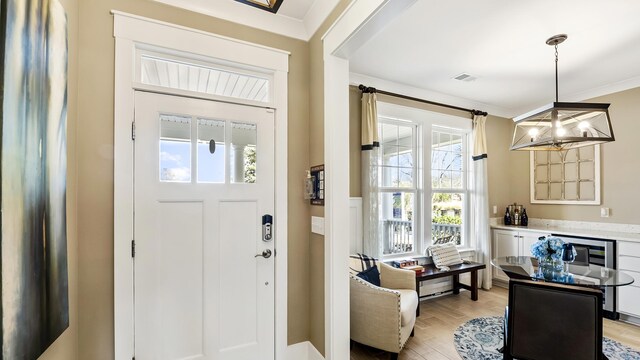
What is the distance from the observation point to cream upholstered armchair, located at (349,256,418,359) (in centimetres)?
242

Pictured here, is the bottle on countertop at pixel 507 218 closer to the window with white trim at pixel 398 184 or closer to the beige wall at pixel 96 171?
the window with white trim at pixel 398 184

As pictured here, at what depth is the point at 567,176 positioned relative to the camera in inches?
173

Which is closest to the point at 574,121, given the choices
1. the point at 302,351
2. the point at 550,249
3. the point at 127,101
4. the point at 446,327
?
the point at 550,249

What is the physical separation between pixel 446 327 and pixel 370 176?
72.5 inches

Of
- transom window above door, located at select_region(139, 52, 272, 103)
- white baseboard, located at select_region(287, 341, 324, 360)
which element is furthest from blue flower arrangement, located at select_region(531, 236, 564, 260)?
transom window above door, located at select_region(139, 52, 272, 103)

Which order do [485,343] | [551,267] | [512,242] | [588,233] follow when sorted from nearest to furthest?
1. [551,267]
2. [485,343]
3. [588,233]
4. [512,242]

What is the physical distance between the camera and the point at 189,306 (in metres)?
2.08

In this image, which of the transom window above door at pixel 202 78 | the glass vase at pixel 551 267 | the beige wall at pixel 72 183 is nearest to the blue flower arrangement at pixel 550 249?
the glass vase at pixel 551 267

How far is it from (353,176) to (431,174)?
140cm

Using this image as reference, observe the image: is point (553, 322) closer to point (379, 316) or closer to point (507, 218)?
point (379, 316)

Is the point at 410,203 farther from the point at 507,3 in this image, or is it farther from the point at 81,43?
the point at 81,43

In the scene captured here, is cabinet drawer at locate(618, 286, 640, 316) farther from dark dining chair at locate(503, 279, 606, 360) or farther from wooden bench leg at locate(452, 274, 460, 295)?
dark dining chair at locate(503, 279, 606, 360)

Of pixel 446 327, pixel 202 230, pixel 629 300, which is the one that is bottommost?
pixel 446 327

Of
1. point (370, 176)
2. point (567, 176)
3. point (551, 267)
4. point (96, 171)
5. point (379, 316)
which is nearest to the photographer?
point (96, 171)
